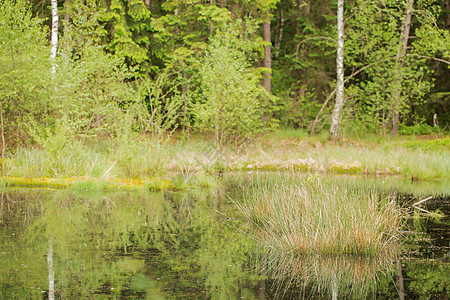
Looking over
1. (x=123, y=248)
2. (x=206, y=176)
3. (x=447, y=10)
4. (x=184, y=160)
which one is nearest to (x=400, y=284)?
(x=123, y=248)

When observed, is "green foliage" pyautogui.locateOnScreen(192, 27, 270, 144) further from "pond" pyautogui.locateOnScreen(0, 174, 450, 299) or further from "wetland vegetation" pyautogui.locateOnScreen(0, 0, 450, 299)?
"pond" pyautogui.locateOnScreen(0, 174, 450, 299)

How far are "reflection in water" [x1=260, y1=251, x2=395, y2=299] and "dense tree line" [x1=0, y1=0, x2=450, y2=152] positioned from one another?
25.1ft

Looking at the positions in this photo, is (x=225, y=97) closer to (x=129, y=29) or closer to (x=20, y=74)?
A: (x=20, y=74)

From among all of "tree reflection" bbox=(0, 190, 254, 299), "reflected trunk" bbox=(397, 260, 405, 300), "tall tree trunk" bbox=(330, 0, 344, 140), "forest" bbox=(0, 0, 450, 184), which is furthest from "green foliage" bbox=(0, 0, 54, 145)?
"tall tree trunk" bbox=(330, 0, 344, 140)

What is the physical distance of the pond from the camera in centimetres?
488

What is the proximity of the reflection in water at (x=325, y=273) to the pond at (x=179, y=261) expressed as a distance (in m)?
0.01

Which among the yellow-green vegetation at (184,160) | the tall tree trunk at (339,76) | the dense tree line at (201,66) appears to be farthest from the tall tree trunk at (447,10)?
the yellow-green vegetation at (184,160)

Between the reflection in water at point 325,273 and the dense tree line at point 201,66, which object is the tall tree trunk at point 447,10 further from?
the reflection in water at point 325,273

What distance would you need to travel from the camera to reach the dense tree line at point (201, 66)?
13.8 meters

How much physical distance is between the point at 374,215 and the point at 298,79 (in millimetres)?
20179

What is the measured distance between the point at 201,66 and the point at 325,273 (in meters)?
16.1

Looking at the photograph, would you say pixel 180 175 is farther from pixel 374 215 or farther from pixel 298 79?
pixel 298 79

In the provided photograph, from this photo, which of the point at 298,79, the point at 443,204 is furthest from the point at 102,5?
the point at 443,204

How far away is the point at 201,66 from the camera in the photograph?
2080 cm
